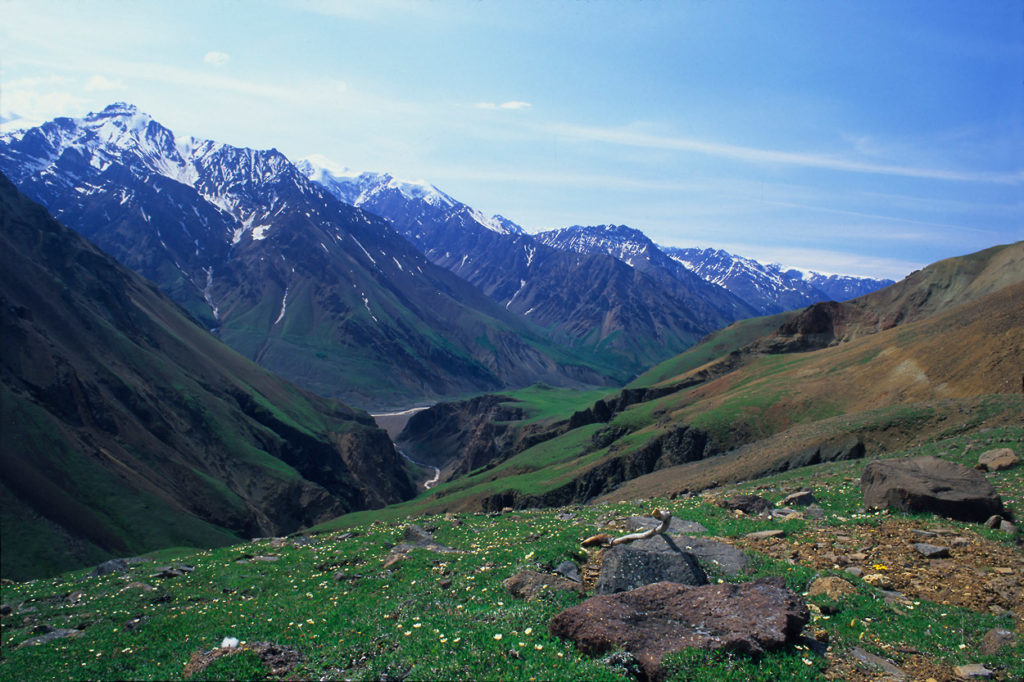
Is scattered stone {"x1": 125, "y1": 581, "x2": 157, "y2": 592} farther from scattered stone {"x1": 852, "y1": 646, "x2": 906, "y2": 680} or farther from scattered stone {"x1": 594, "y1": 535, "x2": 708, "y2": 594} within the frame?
scattered stone {"x1": 852, "y1": 646, "x2": 906, "y2": 680}

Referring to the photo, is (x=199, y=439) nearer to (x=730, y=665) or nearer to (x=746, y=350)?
(x=746, y=350)

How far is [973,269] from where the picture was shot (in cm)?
11200

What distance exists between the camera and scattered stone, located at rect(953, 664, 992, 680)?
31.4 feet

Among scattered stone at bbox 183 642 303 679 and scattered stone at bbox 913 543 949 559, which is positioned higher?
scattered stone at bbox 913 543 949 559

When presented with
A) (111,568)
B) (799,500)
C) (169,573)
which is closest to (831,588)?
(799,500)

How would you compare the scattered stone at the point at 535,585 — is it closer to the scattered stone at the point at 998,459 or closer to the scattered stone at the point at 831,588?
the scattered stone at the point at 831,588

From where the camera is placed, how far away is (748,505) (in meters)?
21.6

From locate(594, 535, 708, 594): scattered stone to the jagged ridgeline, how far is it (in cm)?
6372

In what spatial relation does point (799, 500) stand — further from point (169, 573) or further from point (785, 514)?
point (169, 573)

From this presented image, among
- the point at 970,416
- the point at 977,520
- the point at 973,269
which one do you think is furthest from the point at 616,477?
the point at 973,269

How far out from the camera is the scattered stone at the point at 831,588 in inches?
496

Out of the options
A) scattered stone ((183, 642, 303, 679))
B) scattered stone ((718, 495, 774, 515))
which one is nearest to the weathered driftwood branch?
scattered stone ((718, 495, 774, 515))

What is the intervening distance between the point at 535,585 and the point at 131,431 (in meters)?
96.8

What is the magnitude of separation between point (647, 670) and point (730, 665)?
4.51ft
